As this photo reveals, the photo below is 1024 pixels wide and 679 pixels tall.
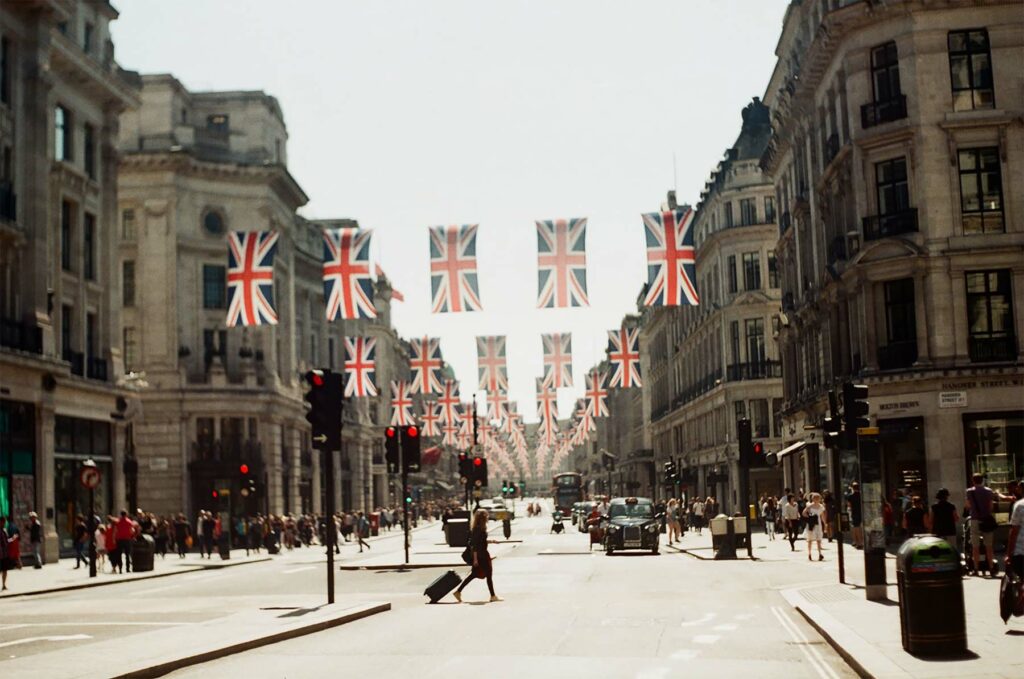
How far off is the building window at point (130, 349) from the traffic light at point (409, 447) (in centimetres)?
3524

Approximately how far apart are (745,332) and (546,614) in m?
57.1

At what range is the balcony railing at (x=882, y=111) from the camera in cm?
4041

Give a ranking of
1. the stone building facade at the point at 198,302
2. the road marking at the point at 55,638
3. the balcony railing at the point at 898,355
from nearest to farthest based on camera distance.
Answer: the road marking at the point at 55,638
the balcony railing at the point at 898,355
the stone building facade at the point at 198,302

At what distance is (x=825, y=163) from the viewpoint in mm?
47375

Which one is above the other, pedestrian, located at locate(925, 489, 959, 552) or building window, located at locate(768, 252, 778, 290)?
building window, located at locate(768, 252, 778, 290)

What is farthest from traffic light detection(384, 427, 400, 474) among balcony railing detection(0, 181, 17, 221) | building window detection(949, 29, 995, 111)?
Answer: building window detection(949, 29, 995, 111)

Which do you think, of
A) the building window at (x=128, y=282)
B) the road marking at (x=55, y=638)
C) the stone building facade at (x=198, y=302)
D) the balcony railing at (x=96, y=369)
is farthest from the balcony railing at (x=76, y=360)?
the road marking at (x=55, y=638)

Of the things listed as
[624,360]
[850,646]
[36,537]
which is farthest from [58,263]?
[850,646]

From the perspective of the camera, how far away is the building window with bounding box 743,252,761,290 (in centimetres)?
7762

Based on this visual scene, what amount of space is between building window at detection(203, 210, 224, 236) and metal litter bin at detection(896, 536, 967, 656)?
2451 inches

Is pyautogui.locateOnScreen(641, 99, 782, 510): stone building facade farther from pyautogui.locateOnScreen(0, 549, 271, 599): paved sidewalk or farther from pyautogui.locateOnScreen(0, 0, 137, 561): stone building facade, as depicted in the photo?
pyautogui.locateOnScreen(0, 0, 137, 561): stone building facade

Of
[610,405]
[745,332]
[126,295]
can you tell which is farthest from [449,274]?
[610,405]

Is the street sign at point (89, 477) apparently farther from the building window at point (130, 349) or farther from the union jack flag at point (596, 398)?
the union jack flag at point (596, 398)

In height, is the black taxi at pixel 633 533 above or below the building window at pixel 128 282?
below
